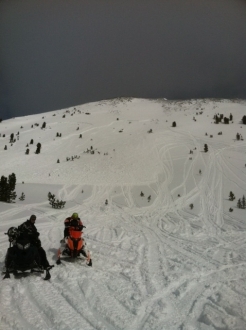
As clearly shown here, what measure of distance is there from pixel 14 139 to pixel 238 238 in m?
40.2

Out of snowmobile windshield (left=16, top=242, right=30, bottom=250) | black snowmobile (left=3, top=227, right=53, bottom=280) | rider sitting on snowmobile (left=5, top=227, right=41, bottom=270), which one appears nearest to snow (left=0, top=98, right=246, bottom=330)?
black snowmobile (left=3, top=227, right=53, bottom=280)

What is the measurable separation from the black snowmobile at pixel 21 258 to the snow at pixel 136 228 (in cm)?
23

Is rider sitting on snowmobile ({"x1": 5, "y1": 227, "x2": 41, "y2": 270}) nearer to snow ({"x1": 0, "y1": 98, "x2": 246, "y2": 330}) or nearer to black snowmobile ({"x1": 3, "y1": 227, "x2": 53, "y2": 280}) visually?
black snowmobile ({"x1": 3, "y1": 227, "x2": 53, "y2": 280})

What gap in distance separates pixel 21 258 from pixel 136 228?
7260 mm

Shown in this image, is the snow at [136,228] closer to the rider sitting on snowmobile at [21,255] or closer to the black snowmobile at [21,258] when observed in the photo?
the black snowmobile at [21,258]

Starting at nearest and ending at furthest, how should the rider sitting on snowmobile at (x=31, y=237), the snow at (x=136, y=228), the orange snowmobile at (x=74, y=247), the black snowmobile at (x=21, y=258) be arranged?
the snow at (x=136, y=228), the black snowmobile at (x=21, y=258), the rider sitting on snowmobile at (x=31, y=237), the orange snowmobile at (x=74, y=247)

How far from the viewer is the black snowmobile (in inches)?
265

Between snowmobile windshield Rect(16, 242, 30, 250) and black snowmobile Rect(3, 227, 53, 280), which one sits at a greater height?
snowmobile windshield Rect(16, 242, 30, 250)

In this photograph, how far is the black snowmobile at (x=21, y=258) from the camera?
22.1 feet

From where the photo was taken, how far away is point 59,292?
19.5 feet

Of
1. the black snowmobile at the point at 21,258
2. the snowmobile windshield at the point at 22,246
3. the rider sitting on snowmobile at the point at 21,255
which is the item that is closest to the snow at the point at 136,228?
the black snowmobile at the point at 21,258

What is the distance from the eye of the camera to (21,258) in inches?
267

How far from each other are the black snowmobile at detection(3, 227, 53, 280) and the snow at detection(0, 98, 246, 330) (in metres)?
0.23

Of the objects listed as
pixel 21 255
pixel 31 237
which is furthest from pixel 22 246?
pixel 31 237
